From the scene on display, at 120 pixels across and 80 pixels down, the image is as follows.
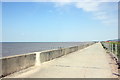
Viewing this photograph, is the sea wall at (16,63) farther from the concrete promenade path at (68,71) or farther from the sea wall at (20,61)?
the concrete promenade path at (68,71)

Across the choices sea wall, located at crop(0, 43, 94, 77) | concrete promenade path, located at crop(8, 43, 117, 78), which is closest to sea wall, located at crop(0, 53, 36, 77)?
sea wall, located at crop(0, 43, 94, 77)

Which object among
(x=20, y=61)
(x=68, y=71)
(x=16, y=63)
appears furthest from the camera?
(x=20, y=61)

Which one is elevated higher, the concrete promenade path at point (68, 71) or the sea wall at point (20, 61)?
the sea wall at point (20, 61)

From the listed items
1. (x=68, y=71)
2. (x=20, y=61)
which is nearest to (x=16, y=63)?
(x=20, y=61)

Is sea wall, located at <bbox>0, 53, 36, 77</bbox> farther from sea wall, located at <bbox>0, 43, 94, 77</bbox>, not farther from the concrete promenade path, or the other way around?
the concrete promenade path

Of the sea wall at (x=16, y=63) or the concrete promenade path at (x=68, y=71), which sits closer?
the sea wall at (x=16, y=63)

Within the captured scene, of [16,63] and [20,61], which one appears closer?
[16,63]

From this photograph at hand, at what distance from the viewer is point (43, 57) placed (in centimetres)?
1401

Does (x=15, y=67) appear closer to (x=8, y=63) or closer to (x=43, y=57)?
(x=8, y=63)

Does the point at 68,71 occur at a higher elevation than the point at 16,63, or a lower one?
lower

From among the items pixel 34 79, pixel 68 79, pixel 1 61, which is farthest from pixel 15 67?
pixel 68 79

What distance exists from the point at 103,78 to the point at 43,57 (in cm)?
638

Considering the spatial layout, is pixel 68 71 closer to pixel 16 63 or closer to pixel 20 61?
pixel 20 61

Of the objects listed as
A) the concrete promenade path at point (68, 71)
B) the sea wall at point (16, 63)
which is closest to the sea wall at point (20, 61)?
the sea wall at point (16, 63)
